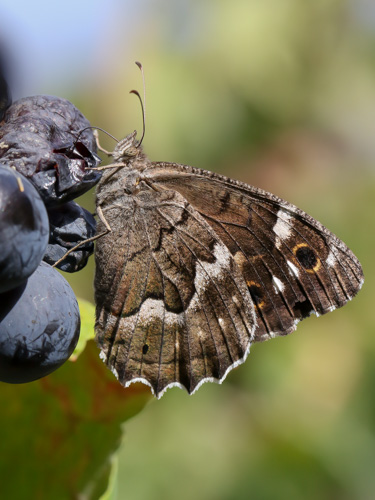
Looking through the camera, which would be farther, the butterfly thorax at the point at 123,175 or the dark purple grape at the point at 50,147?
the butterfly thorax at the point at 123,175

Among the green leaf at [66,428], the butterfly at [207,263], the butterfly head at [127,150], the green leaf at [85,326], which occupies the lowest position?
the green leaf at [66,428]

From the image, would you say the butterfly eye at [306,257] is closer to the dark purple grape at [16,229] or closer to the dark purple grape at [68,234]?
the dark purple grape at [68,234]

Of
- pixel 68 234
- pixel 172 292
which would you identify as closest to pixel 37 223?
pixel 68 234

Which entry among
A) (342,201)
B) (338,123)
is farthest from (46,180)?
(338,123)

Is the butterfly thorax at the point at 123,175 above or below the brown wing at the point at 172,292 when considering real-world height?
above

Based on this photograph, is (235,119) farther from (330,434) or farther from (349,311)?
(330,434)

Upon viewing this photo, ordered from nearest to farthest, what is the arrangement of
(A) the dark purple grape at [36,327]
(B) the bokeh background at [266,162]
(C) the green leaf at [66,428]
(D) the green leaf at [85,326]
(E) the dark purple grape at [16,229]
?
(E) the dark purple grape at [16,229]
(A) the dark purple grape at [36,327]
(C) the green leaf at [66,428]
(D) the green leaf at [85,326]
(B) the bokeh background at [266,162]

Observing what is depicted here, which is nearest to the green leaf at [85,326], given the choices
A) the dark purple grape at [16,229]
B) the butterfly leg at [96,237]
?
the butterfly leg at [96,237]
